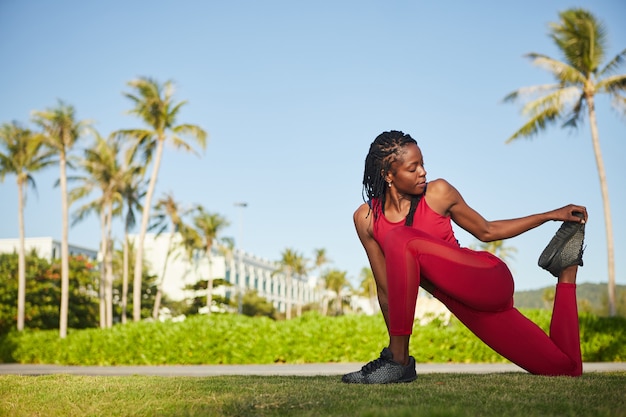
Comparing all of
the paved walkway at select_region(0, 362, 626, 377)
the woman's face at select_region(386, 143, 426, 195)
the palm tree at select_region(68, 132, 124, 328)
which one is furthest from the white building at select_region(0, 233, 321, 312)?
the woman's face at select_region(386, 143, 426, 195)

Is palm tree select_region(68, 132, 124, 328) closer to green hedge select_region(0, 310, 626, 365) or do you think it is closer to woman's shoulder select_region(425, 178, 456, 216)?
green hedge select_region(0, 310, 626, 365)

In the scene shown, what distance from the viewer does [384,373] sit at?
3957 mm

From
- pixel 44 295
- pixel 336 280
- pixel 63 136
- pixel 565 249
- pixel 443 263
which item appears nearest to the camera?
pixel 443 263

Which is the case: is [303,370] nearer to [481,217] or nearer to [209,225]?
[481,217]

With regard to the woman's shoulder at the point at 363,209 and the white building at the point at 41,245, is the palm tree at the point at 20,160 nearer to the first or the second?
the woman's shoulder at the point at 363,209

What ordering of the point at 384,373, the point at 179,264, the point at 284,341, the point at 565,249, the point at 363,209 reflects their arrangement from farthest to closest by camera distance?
1. the point at 179,264
2. the point at 284,341
3. the point at 363,209
4. the point at 565,249
5. the point at 384,373

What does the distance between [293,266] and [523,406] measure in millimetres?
79484

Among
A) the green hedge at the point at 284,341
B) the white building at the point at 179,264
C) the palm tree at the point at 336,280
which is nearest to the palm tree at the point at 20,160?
the green hedge at the point at 284,341

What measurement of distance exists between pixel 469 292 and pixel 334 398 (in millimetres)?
1083

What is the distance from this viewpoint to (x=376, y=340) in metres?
18.5

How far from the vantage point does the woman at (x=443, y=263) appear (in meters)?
3.79

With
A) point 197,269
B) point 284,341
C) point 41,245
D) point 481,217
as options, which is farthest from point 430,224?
point 41,245

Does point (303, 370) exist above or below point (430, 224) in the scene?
below

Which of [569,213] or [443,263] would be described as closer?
[443,263]
